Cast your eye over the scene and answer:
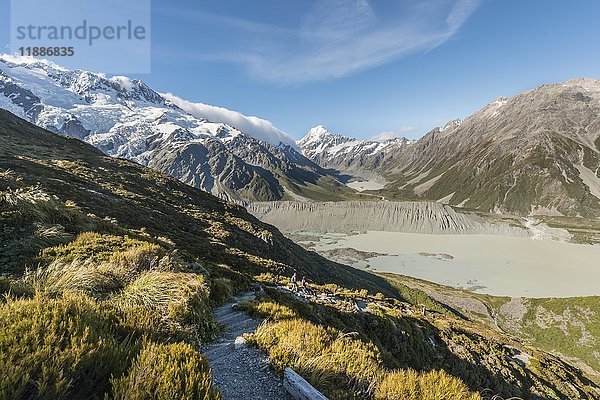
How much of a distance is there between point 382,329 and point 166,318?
47.2 ft

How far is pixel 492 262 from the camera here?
147375mm

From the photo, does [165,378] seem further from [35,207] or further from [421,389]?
[35,207]

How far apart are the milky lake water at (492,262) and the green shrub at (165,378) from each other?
12456 cm

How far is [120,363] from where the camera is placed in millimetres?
4141

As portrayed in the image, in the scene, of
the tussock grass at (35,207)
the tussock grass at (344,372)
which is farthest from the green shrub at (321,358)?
A: the tussock grass at (35,207)

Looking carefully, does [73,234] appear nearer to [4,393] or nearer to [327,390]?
[4,393]

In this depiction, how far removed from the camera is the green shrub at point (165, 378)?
12.1ft

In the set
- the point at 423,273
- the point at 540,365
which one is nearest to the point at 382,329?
the point at 540,365

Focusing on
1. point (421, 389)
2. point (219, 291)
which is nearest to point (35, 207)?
point (219, 291)

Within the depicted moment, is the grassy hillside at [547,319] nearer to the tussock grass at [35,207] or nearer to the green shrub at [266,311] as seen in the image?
the green shrub at [266,311]

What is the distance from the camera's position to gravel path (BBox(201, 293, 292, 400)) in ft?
19.2

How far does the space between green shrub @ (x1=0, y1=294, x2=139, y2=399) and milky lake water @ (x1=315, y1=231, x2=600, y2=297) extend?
411 ft

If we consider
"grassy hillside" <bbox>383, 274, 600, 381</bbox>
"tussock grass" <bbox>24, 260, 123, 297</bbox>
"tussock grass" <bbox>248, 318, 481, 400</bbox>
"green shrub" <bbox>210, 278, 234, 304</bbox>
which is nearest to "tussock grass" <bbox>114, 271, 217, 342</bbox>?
"tussock grass" <bbox>24, 260, 123, 297</bbox>

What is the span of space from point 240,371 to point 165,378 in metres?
3.00
